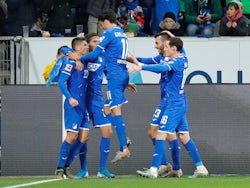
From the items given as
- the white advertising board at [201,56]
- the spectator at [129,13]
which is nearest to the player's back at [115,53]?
the white advertising board at [201,56]

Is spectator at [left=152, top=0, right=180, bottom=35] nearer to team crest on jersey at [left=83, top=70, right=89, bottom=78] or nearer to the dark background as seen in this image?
the dark background

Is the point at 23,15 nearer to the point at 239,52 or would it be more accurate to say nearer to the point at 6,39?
the point at 6,39

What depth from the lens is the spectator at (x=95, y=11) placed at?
21672mm

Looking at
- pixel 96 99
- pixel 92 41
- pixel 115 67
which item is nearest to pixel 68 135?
pixel 96 99

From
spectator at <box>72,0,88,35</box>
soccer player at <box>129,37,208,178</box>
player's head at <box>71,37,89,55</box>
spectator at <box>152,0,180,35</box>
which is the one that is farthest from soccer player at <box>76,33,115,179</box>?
spectator at <box>152,0,180,35</box>

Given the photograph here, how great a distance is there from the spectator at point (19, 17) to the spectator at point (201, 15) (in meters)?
2.89

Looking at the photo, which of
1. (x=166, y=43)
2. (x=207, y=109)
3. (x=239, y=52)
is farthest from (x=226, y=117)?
(x=166, y=43)

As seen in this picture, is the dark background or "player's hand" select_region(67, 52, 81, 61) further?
the dark background

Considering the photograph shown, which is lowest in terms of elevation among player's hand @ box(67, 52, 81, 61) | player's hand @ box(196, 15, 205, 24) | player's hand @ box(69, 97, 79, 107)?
player's hand @ box(69, 97, 79, 107)

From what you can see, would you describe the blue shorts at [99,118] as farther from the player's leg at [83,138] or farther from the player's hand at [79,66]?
the player's hand at [79,66]

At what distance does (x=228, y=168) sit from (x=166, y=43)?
3.58 metres

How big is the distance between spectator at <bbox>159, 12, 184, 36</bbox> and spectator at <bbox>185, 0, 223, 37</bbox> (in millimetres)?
487

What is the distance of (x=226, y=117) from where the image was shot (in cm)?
1984

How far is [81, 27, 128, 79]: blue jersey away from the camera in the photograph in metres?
17.4
